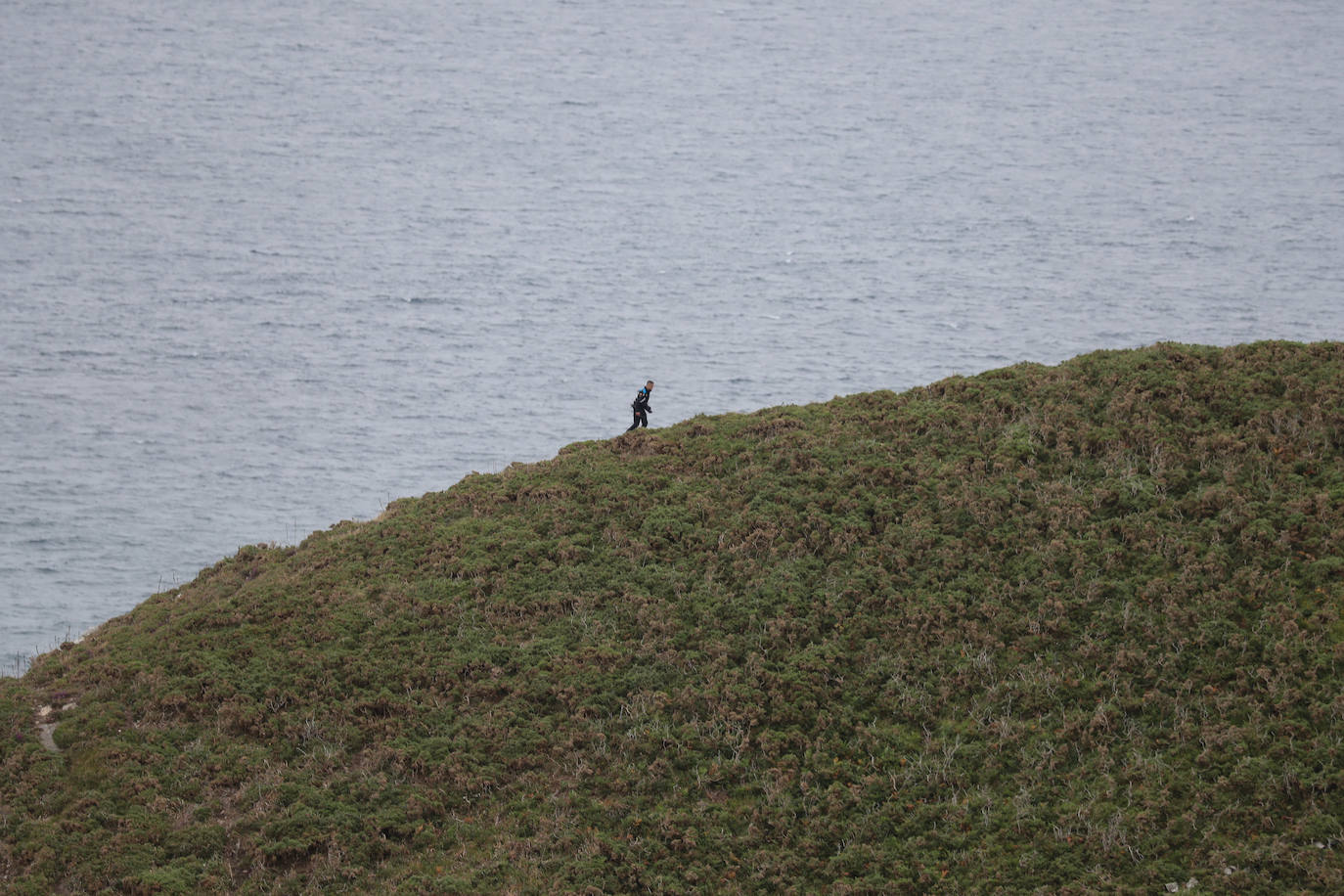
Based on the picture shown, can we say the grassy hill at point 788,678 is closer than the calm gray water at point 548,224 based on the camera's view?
Yes

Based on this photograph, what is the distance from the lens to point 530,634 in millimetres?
24703

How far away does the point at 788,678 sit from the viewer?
22.2 meters

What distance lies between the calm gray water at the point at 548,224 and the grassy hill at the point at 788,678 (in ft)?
79.4

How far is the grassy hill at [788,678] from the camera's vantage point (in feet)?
61.6

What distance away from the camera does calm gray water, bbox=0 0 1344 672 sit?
63656 millimetres

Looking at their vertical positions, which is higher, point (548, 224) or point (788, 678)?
point (548, 224)

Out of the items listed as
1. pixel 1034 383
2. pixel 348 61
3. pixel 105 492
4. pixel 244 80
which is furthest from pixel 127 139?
pixel 1034 383

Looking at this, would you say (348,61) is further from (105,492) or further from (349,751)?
(349,751)

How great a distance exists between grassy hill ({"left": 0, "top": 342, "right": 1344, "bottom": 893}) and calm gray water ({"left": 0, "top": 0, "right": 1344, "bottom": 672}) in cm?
2420

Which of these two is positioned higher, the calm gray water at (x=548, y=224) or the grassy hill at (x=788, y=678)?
the calm gray water at (x=548, y=224)

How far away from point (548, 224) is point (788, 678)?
3571 inches

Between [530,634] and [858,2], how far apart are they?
168 meters

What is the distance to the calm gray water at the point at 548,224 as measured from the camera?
63.7 m

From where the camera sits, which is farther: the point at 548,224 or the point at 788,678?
the point at 548,224
